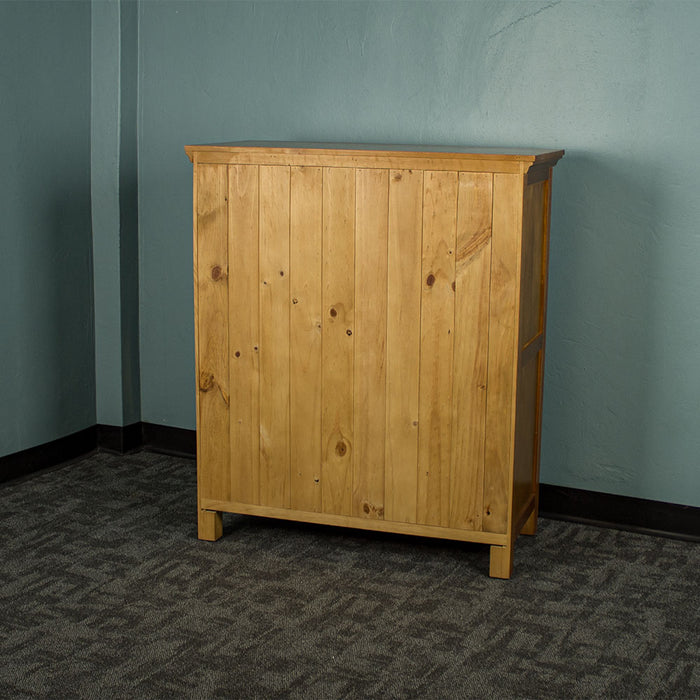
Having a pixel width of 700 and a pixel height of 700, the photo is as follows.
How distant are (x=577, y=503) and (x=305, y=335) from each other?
103 centimetres

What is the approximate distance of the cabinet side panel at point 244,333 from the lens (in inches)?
101

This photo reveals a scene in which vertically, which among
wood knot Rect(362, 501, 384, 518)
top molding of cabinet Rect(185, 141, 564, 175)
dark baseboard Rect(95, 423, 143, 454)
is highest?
top molding of cabinet Rect(185, 141, 564, 175)

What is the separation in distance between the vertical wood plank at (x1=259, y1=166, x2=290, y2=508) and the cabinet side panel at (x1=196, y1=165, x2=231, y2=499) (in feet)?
0.35

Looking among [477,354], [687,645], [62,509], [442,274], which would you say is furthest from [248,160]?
[687,645]

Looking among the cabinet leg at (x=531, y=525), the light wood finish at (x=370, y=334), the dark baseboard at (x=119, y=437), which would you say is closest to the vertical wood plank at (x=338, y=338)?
the light wood finish at (x=370, y=334)

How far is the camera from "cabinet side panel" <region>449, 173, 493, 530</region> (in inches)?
94.3

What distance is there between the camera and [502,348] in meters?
2.45

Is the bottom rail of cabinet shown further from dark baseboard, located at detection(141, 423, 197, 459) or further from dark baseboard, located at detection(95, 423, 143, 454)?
dark baseboard, located at detection(95, 423, 143, 454)

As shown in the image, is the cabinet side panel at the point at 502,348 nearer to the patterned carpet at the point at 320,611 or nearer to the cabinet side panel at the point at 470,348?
the cabinet side panel at the point at 470,348

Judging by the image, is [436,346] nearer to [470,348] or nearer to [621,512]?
[470,348]

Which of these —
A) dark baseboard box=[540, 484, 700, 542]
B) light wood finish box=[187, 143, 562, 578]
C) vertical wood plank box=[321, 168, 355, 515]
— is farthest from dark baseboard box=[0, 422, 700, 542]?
vertical wood plank box=[321, 168, 355, 515]

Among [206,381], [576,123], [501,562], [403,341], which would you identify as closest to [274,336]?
[206,381]

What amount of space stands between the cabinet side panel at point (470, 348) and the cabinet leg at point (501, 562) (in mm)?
84

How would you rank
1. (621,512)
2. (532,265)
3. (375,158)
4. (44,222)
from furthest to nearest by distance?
(44,222), (621,512), (532,265), (375,158)
